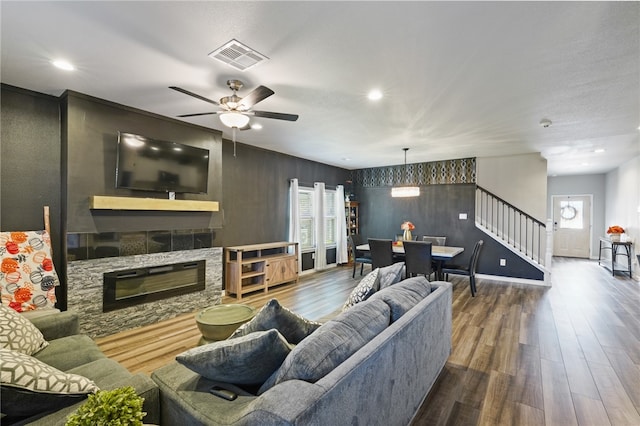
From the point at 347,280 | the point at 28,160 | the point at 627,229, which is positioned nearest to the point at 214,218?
the point at 28,160

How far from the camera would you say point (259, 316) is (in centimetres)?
152

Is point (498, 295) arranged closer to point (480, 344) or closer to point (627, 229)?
point (480, 344)

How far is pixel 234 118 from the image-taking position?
279cm

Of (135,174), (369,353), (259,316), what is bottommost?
(369,353)

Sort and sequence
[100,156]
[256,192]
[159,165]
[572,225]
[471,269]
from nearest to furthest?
1. [100,156]
2. [159,165]
3. [471,269]
4. [256,192]
5. [572,225]

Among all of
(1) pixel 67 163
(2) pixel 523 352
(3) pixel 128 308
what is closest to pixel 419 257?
(2) pixel 523 352

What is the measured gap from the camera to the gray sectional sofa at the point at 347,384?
1.04 m

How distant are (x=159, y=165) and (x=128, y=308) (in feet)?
5.88

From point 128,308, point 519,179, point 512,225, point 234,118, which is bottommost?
point 128,308

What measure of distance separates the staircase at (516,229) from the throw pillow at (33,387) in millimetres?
6852

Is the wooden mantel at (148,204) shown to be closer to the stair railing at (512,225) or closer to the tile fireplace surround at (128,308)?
the tile fireplace surround at (128,308)

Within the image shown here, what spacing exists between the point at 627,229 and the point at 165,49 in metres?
9.53

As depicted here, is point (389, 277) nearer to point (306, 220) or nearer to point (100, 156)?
point (100, 156)

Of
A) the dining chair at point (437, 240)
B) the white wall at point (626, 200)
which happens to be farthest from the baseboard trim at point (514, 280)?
the white wall at point (626, 200)
